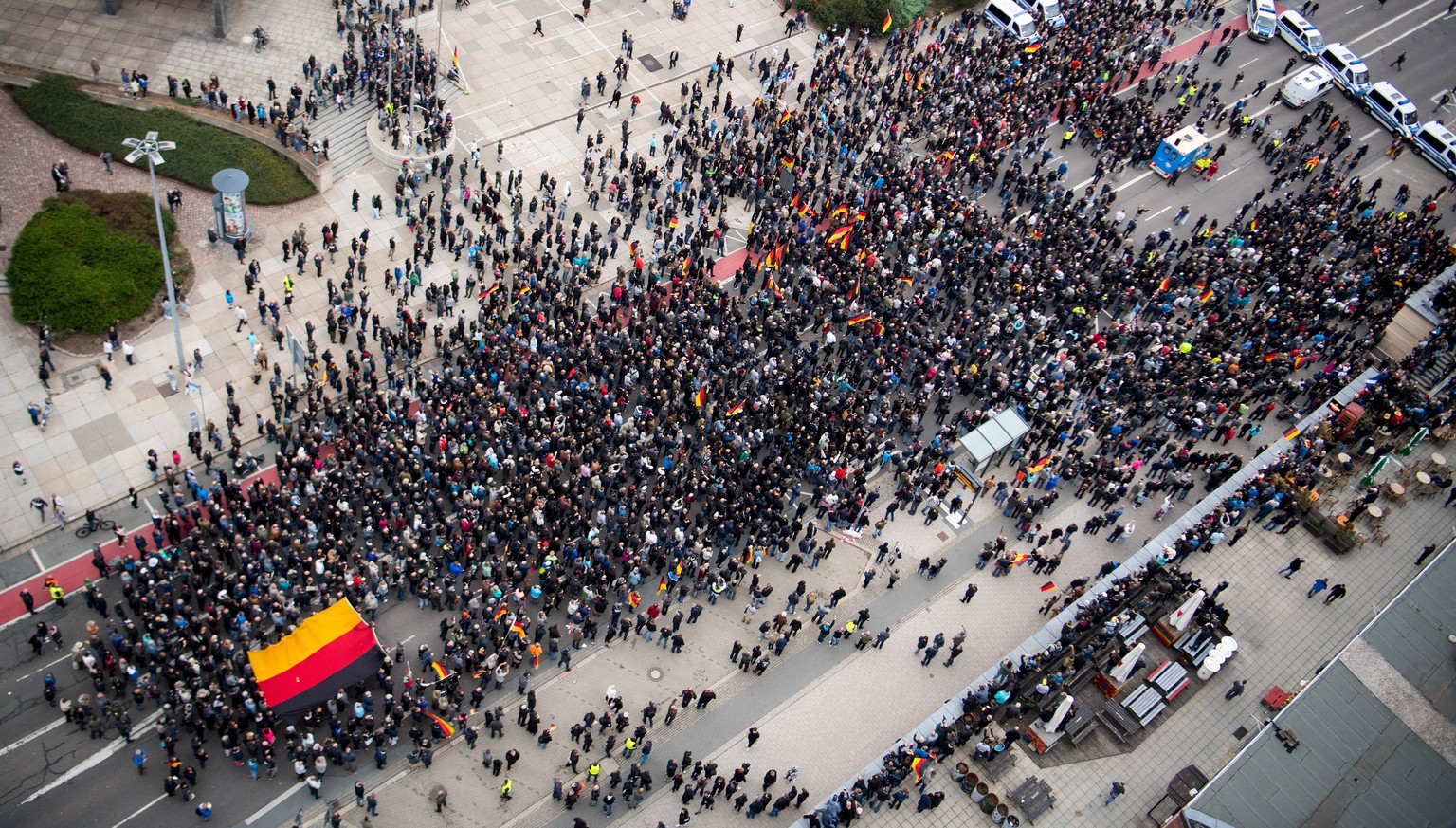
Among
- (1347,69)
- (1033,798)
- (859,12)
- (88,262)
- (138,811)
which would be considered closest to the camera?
(138,811)

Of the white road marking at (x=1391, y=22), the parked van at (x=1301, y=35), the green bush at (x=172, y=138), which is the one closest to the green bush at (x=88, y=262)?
the green bush at (x=172, y=138)

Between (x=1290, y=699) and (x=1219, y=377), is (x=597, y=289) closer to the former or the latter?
(x=1219, y=377)

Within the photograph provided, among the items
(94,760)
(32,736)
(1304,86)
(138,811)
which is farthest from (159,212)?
(1304,86)

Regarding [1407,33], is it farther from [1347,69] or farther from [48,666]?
[48,666]

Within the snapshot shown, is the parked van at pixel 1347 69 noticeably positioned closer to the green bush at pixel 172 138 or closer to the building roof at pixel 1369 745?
the building roof at pixel 1369 745

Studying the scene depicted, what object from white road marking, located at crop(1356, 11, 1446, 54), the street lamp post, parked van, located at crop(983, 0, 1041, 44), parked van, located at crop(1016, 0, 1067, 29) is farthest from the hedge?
the street lamp post

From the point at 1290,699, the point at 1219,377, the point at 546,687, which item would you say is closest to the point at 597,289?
the point at 546,687
